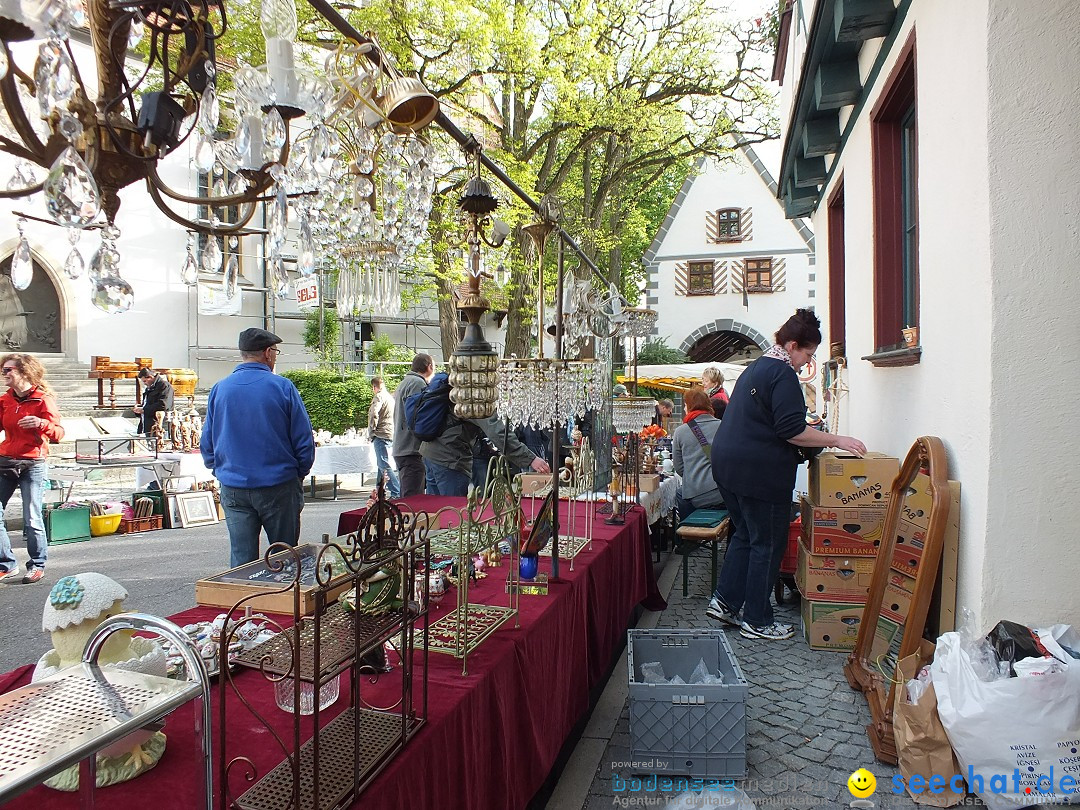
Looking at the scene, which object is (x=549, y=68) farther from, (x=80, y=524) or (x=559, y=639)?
(x=559, y=639)

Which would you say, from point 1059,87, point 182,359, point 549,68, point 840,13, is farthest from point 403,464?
point 182,359

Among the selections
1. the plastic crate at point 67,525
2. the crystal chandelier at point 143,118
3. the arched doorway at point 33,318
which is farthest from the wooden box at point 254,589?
the arched doorway at point 33,318

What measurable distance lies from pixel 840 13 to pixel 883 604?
3.51 meters

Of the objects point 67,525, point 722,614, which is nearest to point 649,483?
point 722,614

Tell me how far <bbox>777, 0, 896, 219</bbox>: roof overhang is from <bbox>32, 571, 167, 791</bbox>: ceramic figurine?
4.78 m

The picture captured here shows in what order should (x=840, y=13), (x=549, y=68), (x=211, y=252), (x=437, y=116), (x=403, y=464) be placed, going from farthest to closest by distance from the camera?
(x=549, y=68), (x=403, y=464), (x=840, y=13), (x=437, y=116), (x=211, y=252)

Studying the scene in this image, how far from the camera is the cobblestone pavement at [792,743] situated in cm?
255

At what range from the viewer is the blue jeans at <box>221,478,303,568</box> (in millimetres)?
3893

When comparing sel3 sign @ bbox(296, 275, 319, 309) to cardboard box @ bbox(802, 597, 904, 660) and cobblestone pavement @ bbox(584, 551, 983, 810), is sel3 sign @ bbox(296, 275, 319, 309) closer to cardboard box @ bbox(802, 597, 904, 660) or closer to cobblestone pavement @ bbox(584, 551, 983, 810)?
cobblestone pavement @ bbox(584, 551, 983, 810)

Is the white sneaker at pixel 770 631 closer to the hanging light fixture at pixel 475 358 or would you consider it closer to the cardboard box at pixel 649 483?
the cardboard box at pixel 649 483

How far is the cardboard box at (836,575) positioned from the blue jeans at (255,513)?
302 cm

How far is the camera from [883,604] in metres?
3.27

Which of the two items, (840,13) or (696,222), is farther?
(696,222)

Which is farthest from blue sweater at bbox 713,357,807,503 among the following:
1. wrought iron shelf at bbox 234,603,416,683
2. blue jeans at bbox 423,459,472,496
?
wrought iron shelf at bbox 234,603,416,683
